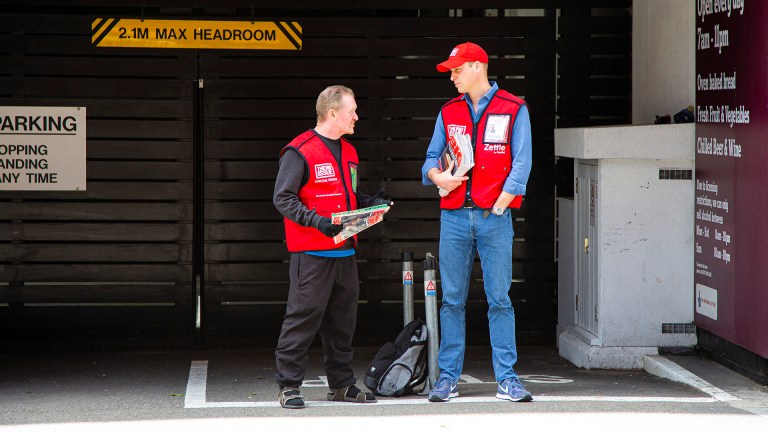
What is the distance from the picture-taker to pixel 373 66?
9.78m

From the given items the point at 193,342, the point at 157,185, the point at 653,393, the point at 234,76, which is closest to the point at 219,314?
the point at 193,342

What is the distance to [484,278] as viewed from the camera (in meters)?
7.12

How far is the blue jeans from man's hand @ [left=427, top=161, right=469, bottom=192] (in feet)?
0.60

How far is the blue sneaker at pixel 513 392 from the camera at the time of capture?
278 inches

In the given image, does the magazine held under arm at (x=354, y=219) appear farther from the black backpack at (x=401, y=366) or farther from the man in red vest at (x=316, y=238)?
the black backpack at (x=401, y=366)

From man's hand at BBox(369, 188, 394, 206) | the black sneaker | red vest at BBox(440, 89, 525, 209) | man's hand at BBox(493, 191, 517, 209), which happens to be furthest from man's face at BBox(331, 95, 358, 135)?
the black sneaker

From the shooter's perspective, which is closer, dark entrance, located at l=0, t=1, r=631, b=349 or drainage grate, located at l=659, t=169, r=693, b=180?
drainage grate, located at l=659, t=169, r=693, b=180

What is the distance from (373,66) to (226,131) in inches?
51.9

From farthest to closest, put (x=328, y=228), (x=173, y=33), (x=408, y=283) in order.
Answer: (x=173, y=33)
(x=408, y=283)
(x=328, y=228)

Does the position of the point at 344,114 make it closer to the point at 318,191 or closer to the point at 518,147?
the point at 318,191

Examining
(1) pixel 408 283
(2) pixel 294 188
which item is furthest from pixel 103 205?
(2) pixel 294 188

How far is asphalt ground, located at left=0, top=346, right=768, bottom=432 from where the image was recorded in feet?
21.4

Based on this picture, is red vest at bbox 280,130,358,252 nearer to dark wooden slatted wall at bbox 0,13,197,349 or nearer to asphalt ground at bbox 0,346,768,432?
asphalt ground at bbox 0,346,768,432

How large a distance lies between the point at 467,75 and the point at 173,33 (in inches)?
132
